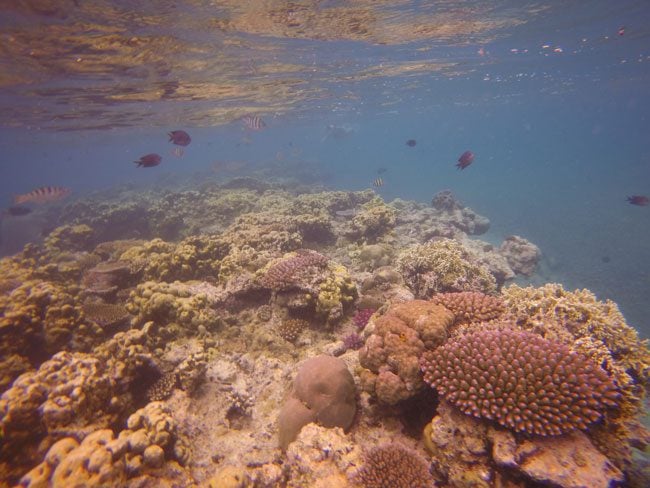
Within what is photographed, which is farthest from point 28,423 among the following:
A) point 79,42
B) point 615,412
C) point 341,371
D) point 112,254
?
point 79,42

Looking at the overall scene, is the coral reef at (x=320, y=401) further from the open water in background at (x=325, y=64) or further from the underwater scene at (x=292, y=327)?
the open water in background at (x=325, y=64)

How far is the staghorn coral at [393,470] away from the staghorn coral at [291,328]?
3400 mm

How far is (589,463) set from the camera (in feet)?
10.7

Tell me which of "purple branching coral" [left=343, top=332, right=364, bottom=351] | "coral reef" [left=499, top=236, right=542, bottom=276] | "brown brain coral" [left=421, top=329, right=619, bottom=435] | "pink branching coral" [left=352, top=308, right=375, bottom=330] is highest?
"brown brain coral" [left=421, top=329, right=619, bottom=435]

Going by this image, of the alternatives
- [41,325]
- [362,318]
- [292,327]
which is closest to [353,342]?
[362,318]

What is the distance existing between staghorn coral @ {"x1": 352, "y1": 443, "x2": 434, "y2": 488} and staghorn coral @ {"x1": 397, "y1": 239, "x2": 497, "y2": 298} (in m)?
4.65

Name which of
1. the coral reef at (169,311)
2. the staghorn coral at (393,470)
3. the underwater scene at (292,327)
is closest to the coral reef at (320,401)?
the underwater scene at (292,327)

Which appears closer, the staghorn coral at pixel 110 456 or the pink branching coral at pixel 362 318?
the staghorn coral at pixel 110 456

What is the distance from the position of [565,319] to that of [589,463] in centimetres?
281

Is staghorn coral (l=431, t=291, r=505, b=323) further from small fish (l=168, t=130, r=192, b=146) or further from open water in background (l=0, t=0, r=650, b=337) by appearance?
open water in background (l=0, t=0, r=650, b=337)

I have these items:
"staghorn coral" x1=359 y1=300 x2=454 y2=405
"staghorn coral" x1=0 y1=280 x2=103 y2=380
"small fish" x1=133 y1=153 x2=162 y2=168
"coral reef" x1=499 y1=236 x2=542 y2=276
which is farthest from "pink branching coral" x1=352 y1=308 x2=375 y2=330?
"coral reef" x1=499 y1=236 x2=542 y2=276

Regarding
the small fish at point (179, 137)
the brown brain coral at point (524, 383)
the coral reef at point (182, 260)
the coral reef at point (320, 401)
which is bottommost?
the coral reef at point (182, 260)

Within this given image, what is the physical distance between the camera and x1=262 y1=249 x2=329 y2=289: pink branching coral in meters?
7.49

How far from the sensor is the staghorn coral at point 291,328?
7.18m
